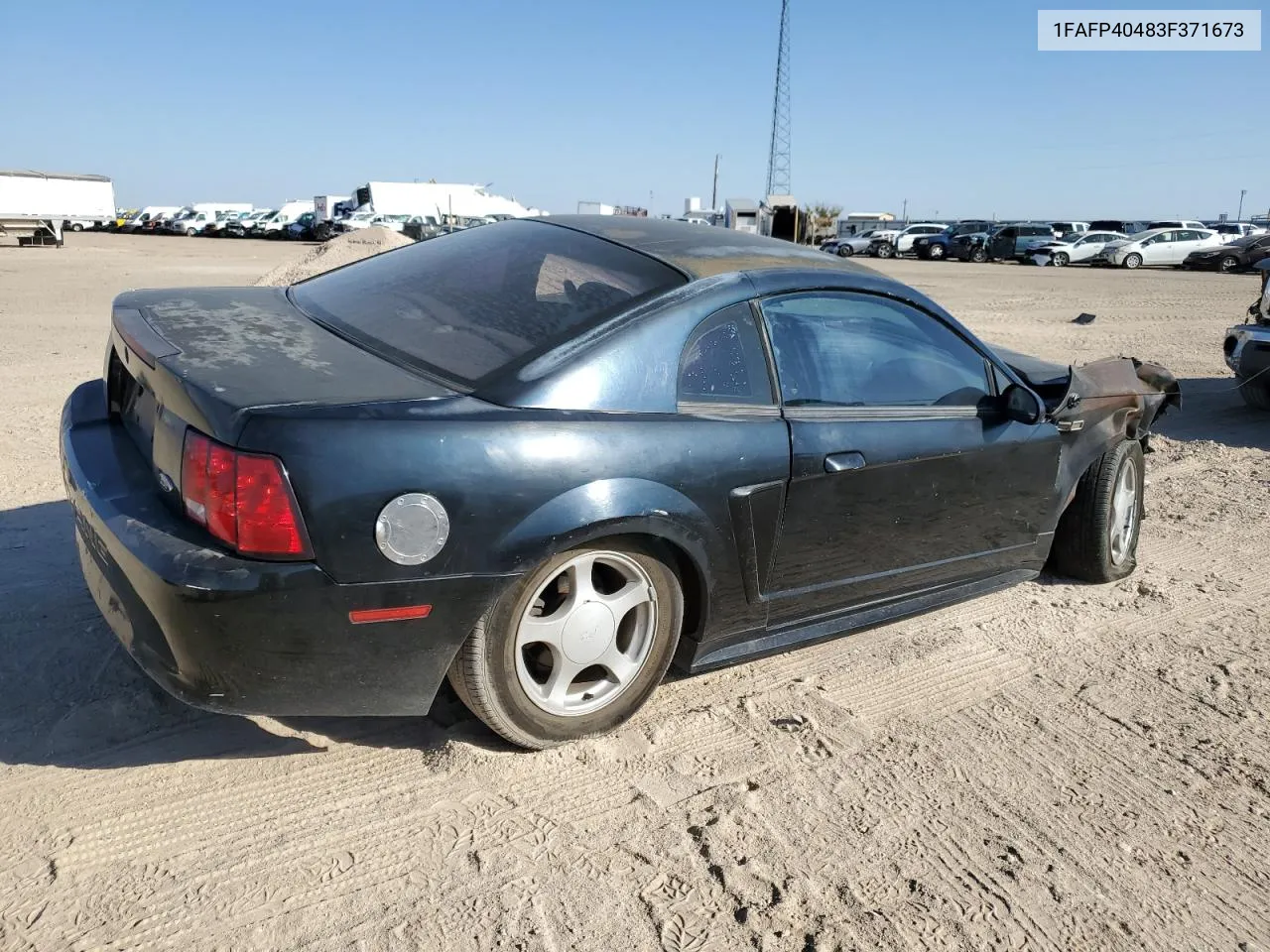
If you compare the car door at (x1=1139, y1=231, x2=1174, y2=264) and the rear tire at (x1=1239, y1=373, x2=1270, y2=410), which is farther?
the car door at (x1=1139, y1=231, x2=1174, y2=264)

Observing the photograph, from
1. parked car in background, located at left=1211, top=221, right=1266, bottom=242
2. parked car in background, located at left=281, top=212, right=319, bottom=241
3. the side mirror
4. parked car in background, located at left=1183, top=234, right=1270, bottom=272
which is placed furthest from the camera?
parked car in background, located at left=281, top=212, right=319, bottom=241

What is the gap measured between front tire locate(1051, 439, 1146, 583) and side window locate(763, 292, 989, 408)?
987 millimetres

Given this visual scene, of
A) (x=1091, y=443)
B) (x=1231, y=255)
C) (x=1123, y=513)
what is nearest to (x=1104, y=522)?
(x=1123, y=513)

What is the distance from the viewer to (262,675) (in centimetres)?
252

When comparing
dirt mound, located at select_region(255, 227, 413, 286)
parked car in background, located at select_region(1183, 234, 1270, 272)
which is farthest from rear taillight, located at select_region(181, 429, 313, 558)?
parked car in background, located at select_region(1183, 234, 1270, 272)

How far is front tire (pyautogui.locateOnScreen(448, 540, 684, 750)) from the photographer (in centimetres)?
277

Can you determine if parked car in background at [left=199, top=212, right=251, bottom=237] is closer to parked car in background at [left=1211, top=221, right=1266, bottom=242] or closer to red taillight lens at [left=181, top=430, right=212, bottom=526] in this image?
parked car in background at [left=1211, top=221, right=1266, bottom=242]

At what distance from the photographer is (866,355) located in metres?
3.52

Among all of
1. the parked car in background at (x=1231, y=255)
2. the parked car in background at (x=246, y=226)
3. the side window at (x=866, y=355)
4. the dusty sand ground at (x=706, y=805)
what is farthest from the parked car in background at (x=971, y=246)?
the side window at (x=866, y=355)

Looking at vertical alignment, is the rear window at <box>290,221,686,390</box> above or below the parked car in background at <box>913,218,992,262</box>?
below

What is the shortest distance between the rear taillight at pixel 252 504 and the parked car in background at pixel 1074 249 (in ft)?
123

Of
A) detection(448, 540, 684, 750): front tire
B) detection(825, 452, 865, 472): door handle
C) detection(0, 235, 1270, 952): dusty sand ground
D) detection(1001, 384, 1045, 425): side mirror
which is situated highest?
detection(1001, 384, 1045, 425): side mirror

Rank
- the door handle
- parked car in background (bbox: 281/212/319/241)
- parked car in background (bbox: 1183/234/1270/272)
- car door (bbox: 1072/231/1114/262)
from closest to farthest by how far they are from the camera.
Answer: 1. the door handle
2. parked car in background (bbox: 1183/234/1270/272)
3. car door (bbox: 1072/231/1114/262)
4. parked car in background (bbox: 281/212/319/241)

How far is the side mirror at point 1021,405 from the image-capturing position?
3670mm
